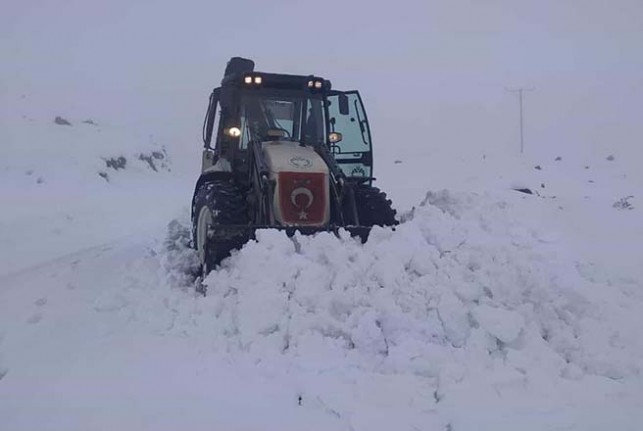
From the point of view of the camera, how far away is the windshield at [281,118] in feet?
24.9

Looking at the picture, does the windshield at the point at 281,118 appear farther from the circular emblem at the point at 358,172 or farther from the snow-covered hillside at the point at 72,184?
the snow-covered hillside at the point at 72,184

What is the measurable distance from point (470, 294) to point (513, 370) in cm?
79

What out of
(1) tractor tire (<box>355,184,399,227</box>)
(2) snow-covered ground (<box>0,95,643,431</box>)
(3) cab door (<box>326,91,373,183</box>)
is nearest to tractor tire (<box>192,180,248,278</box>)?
(2) snow-covered ground (<box>0,95,643,431</box>)

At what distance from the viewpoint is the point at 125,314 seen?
529 centimetres

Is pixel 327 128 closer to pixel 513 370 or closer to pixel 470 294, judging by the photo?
pixel 470 294

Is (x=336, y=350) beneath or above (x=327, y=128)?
beneath

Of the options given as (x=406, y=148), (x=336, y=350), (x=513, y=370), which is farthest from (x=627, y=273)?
(x=406, y=148)

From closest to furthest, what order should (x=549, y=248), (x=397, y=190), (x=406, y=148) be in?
(x=549, y=248), (x=397, y=190), (x=406, y=148)

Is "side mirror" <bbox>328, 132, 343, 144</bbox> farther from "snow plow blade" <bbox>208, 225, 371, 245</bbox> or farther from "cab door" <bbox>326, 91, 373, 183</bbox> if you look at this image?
"snow plow blade" <bbox>208, 225, 371, 245</bbox>

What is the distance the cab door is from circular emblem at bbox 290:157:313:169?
128 centimetres

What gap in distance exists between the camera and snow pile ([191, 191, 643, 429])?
4051mm

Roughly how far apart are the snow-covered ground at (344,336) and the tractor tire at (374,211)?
Result: 1.40 feet

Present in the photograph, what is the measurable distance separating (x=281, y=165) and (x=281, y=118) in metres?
1.41

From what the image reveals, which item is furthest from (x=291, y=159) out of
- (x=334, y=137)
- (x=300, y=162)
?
(x=334, y=137)
